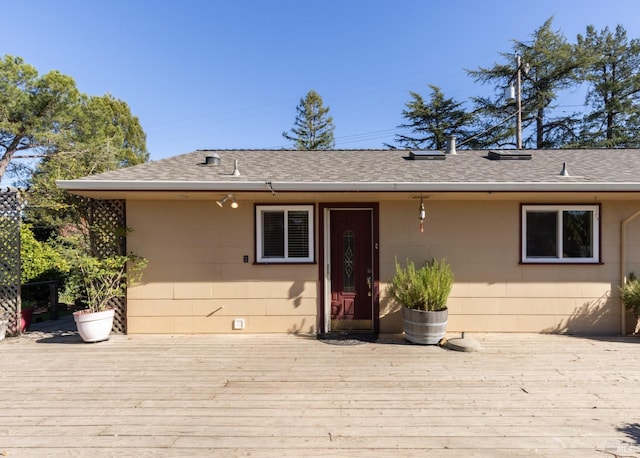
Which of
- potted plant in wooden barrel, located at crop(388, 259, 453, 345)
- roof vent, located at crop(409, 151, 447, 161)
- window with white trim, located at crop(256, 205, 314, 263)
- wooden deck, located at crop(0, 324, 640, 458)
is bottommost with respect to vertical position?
wooden deck, located at crop(0, 324, 640, 458)

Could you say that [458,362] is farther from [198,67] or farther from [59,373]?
[198,67]

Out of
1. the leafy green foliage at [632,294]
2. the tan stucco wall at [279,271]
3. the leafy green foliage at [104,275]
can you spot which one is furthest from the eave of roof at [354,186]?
the leafy green foliage at [632,294]

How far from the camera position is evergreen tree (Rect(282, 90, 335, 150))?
23.3 m

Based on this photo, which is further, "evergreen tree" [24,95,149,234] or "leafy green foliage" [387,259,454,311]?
"evergreen tree" [24,95,149,234]

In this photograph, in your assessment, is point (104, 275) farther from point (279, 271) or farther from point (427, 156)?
point (427, 156)

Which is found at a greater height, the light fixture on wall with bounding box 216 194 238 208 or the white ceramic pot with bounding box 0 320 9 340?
the light fixture on wall with bounding box 216 194 238 208

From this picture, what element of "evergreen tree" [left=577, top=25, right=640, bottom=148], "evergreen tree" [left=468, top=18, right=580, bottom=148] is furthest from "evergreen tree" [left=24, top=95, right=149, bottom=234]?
"evergreen tree" [left=577, top=25, right=640, bottom=148]

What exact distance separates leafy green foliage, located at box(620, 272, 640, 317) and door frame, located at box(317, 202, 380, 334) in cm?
384

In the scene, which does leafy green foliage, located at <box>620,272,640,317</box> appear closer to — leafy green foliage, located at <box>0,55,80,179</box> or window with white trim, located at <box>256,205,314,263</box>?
window with white trim, located at <box>256,205,314,263</box>

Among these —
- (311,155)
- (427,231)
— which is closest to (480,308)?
(427,231)

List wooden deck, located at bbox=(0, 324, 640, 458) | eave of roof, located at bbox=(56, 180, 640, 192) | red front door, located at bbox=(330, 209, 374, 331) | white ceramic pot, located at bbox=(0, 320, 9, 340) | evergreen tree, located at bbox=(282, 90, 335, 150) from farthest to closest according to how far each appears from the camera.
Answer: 1. evergreen tree, located at bbox=(282, 90, 335, 150)
2. red front door, located at bbox=(330, 209, 374, 331)
3. white ceramic pot, located at bbox=(0, 320, 9, 340)
4. eave of roof, located at bbox=(56, 180, 640, 192)
5. wooden deck, located at bbox=(0, 324, 640, 458)

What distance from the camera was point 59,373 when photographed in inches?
156

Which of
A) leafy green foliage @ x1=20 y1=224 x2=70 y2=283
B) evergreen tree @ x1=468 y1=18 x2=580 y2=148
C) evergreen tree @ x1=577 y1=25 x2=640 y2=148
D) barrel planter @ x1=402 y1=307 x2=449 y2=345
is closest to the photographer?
barrel planter @ x1=402 y1=307 x2=449 y2=345

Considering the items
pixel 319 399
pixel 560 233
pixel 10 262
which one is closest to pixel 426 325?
pixel 319 399
